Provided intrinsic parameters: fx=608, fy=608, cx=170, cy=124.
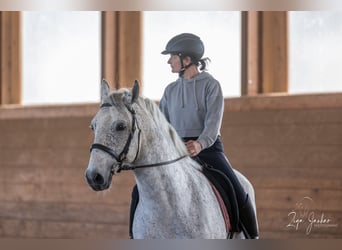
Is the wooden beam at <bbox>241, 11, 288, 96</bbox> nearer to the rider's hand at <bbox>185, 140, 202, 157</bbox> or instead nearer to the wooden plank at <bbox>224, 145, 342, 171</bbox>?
the wooden plank at <bbox>224, 145, 342, 171</bbox>

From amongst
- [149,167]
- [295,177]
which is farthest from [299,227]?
[149,167]

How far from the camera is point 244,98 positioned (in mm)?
3453

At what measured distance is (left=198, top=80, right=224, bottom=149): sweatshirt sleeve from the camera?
2719mm

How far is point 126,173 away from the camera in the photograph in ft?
11.5

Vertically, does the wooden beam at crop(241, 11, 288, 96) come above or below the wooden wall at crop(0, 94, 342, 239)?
above

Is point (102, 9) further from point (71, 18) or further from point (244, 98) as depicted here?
point (244, 98)

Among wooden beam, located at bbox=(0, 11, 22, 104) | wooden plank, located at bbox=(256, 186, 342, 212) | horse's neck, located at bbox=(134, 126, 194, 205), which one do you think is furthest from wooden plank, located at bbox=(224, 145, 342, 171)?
wooden beam, located at bbox=(0, 11, 22, 104)

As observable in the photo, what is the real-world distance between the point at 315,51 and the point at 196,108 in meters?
0.94

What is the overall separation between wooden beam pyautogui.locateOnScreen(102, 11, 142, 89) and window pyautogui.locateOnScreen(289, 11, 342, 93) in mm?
865

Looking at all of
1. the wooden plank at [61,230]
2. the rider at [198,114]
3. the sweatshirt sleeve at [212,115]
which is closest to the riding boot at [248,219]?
the rider at [198,114]

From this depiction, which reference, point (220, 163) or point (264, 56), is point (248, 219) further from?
point (264, 56)

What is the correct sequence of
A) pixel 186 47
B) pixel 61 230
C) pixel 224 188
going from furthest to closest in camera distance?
pixel 61 230
pixel 186 47
pixel 224 188

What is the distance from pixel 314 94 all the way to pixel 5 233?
218 cm

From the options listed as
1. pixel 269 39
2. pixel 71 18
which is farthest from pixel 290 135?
pixel 71 18
